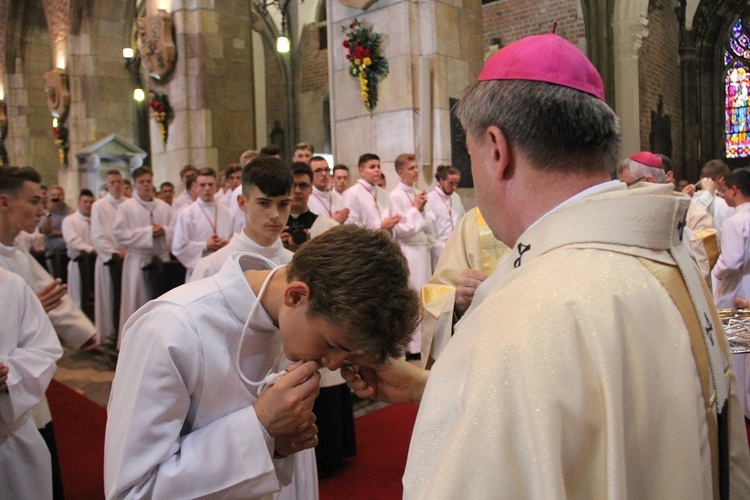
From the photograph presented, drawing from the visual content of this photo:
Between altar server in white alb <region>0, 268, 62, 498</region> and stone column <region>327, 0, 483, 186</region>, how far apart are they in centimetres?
527

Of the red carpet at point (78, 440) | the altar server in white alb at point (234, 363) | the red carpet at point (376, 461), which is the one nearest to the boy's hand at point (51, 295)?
the red carpet at point (78, 440)

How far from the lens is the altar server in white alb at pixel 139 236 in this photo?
23.4 feet

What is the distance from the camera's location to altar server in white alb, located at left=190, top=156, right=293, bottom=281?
3164 millimetres

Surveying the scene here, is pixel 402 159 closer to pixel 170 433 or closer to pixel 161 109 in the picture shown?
pixel 161 109

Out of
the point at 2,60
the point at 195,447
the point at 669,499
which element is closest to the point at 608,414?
the point at 669,499

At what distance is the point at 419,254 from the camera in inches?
277

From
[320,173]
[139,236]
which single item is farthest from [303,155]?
[139,236]

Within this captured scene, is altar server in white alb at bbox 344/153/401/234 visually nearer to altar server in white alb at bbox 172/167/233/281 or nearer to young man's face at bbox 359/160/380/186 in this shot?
young man's face at bbox 359/160/380/186

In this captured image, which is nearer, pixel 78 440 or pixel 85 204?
pixel 78 440

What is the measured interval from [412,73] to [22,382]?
18.8 feet

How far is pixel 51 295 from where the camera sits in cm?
296

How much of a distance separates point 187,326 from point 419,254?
5.61 metres

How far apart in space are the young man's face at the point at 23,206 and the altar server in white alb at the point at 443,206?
14.9 feet

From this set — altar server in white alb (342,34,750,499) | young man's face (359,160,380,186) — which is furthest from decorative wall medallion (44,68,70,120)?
altar server in white alb (342,34,750,499)
